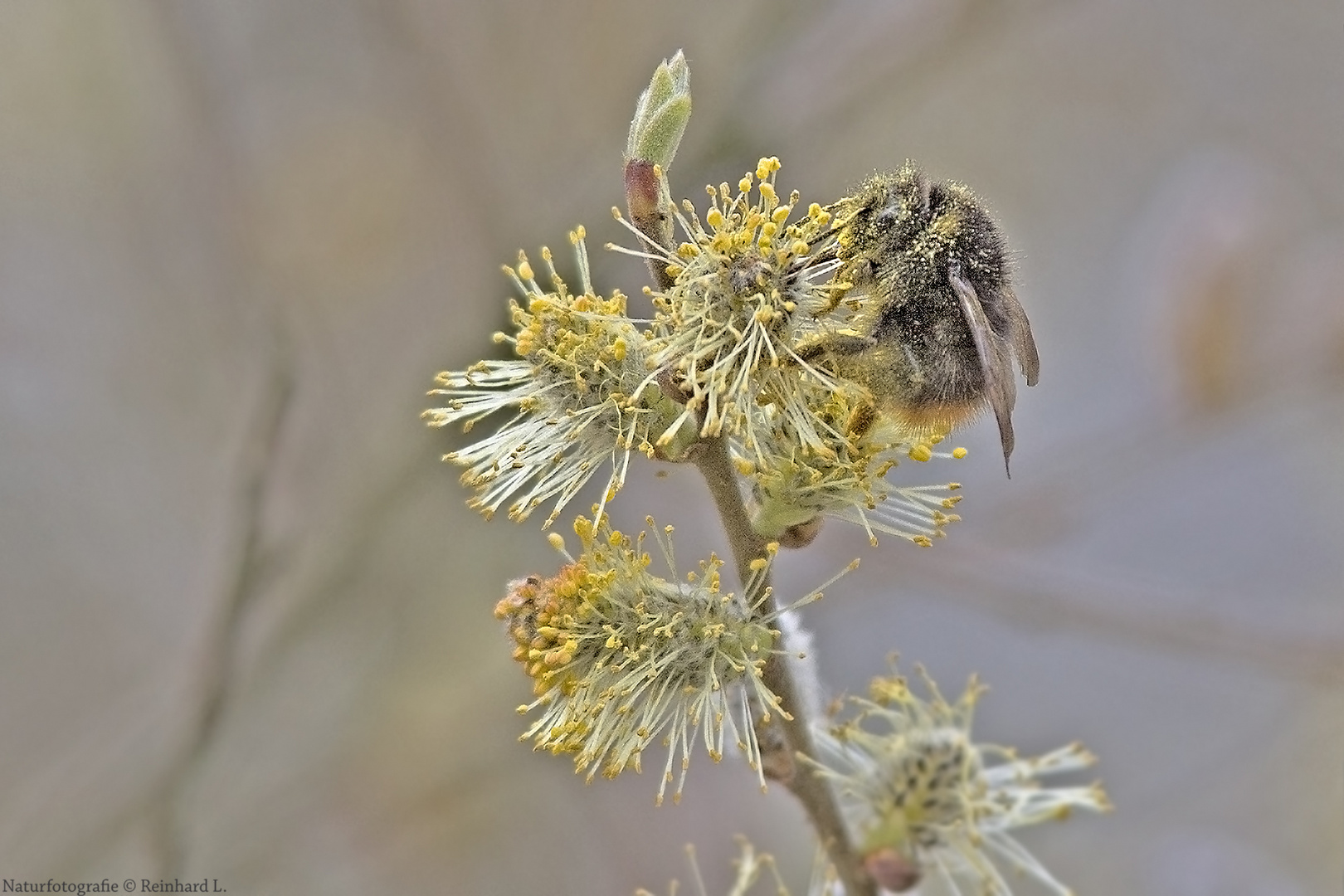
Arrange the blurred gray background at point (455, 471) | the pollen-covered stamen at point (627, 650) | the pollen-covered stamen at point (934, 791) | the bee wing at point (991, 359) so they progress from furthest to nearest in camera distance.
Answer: the blurred gray background at point (455, 471), the pollen-covered stamen at point (934, 791), the pollen-covered stamen at point (627, 650), the bee wing at point (991, 359)

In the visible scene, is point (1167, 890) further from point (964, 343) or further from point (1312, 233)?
point (964, 343)

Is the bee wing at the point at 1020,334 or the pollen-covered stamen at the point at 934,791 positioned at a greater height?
the bee wing at the point at 1020,334

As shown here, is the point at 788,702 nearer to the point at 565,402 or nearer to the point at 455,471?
the point at 565,402

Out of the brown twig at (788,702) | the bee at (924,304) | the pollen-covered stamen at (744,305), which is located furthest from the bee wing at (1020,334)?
the brown twig at (788,702)

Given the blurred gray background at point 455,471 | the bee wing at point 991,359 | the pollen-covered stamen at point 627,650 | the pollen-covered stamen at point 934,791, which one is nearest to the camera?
the bee wing at point 991,359

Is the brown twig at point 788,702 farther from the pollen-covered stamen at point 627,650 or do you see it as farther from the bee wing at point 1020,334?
the bee wing at point 1020,334

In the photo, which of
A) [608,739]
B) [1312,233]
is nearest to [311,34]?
[608,739]
